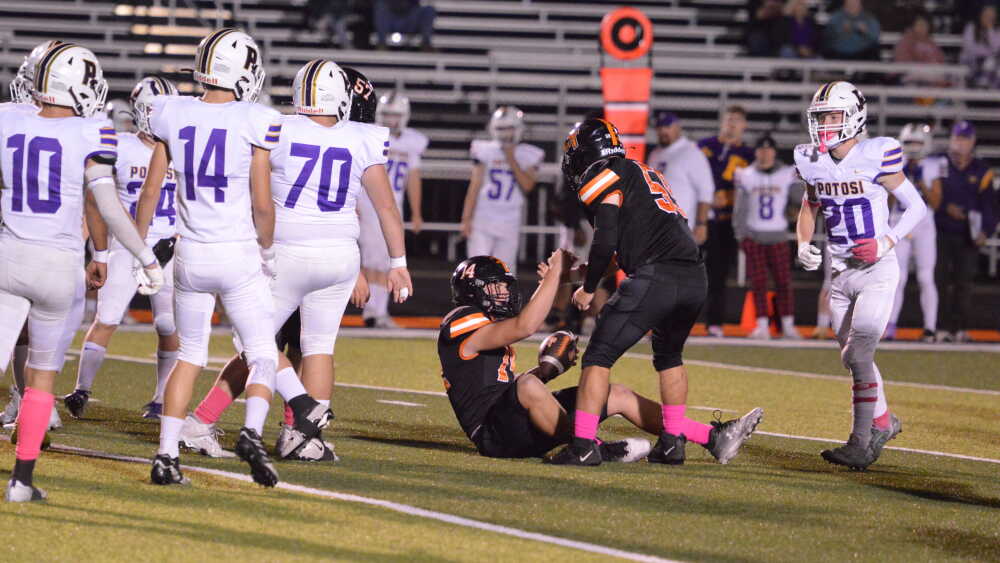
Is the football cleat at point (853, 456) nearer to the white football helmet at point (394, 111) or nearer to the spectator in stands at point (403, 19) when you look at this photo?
the white football helmet at point (394, 111)

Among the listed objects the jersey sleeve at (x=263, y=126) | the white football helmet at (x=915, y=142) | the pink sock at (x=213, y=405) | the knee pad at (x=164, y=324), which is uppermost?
the jersey sleeve at (x=263, y=126)

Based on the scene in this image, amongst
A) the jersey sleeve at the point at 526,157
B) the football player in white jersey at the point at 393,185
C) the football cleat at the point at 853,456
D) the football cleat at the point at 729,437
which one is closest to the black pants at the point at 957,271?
the jersey sleeve at the point at 526,157

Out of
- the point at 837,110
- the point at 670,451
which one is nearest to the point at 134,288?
the point at 670,451

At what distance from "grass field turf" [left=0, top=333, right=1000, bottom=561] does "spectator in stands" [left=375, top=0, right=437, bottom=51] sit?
11.8 m

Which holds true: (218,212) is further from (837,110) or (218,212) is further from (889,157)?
(889,157)

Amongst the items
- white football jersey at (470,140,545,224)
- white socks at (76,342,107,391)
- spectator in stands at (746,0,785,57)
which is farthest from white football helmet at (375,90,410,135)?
spectator in stands at (746,0,785,57)

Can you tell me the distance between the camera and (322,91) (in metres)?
6.46

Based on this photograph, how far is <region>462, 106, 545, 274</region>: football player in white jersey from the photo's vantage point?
1305cm

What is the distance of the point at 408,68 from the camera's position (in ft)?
66.8

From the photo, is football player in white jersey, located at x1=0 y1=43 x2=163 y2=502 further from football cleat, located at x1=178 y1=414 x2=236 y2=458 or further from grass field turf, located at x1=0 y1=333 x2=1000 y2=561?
football cleat, located at x1=178 y1=414 x2=236 y2=458

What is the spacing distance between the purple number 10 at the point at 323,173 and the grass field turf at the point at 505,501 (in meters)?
1.14

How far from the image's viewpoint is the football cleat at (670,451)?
6762 millimetres

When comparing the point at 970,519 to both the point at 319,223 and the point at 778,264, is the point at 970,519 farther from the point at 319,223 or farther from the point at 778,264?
the point at 778,264

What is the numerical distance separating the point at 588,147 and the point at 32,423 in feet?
8.72
